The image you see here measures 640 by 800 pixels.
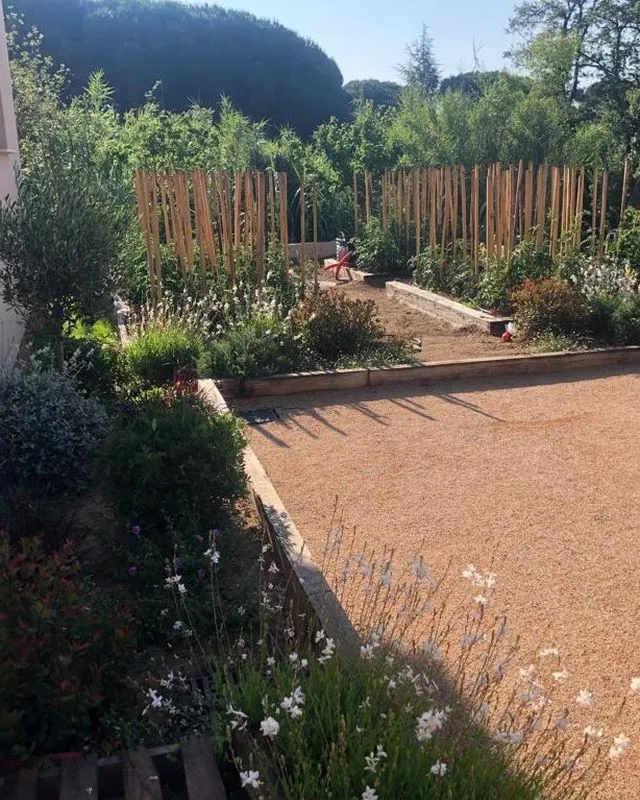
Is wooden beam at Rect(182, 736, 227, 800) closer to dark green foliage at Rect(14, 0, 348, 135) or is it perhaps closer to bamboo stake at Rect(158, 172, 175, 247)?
bamboo stake at Rect(158, 172, 175, 247)

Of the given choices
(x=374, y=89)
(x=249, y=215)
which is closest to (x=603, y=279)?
(x=249, y=215)

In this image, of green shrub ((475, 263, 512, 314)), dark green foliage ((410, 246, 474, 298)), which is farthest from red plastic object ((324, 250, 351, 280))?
green shrub ((475, 263, 512, 314))

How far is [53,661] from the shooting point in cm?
222

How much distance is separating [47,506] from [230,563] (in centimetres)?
108

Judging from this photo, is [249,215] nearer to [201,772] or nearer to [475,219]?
[475,219]

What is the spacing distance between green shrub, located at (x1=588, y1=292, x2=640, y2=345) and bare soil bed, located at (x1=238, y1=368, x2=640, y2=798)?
1.00m

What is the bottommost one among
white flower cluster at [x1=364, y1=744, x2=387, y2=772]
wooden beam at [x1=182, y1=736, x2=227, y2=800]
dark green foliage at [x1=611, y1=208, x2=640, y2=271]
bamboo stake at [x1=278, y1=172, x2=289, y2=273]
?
wooden beam at [x1=182, y1=736, x2=227, y2=800]

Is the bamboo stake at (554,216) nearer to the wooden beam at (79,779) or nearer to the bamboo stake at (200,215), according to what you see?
the bamboo stake at (200,215)

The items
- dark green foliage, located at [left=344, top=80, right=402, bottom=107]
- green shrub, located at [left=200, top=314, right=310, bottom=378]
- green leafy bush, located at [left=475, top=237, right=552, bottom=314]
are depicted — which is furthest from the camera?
dark green foliage, located at [left=344, top=80, right=402, bottom=107]

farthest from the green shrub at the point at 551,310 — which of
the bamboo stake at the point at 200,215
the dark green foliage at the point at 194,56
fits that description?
the dark green foliage at the point at 194,56

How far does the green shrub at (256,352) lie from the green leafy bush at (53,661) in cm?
438

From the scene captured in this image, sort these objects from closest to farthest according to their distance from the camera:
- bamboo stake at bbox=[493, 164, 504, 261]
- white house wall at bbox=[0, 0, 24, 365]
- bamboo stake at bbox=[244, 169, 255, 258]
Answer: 1. white house wall at bbox=[0, 0, 24, 365]
2. bamboo stake at bbox=[244, 169, 255, 258]
3. bamboo stake at bbox=[493, 164, 504, 261]

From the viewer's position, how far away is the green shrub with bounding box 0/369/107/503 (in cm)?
409

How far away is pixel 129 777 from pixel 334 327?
5.93m
